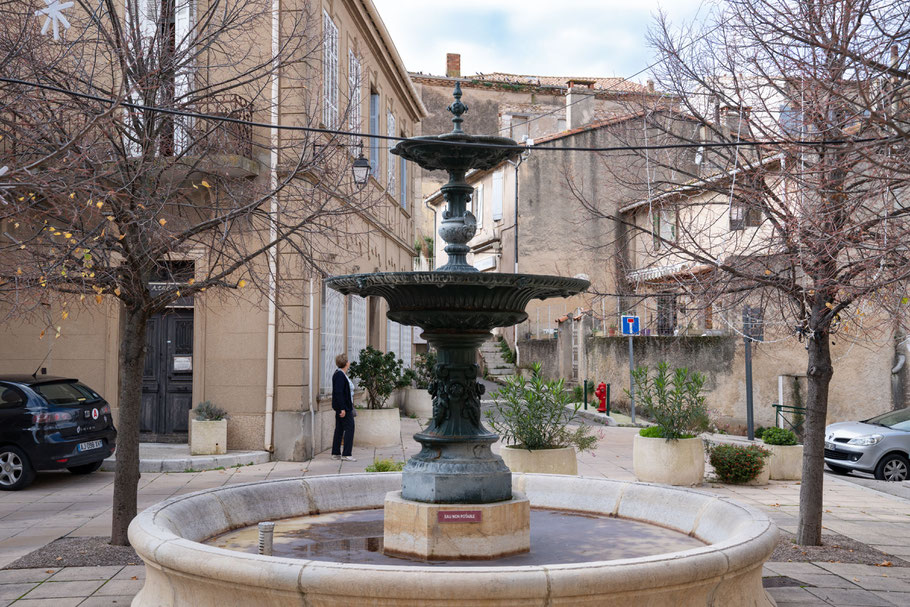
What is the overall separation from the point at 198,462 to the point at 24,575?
6.31 metres

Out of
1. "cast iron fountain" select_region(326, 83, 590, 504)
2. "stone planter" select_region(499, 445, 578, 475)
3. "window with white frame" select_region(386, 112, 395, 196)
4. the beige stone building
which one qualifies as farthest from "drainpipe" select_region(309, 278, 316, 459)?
"cast iron fountain" select_region(326, 83, 590, 504)

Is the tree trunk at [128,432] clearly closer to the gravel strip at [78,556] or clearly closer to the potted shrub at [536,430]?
the gravel strip at [78,556]

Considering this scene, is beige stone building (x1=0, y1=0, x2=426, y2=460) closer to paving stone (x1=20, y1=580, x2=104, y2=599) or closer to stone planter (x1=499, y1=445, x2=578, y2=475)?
stone planter (x1=499, y1=445, x2=578, y2=475)

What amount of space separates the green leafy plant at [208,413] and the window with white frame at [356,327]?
13.5ft

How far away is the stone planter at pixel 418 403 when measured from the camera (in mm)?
22822

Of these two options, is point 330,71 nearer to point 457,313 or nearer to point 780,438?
Result: point 780,438

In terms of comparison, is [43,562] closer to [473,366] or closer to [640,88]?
[473,366]

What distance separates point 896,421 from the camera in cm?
1523

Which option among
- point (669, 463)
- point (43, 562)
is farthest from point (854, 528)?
point (43, 562)

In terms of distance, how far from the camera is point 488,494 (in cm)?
601

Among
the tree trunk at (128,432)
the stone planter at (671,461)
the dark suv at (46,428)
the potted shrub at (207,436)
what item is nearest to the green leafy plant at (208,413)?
the potted shrub at (207,436)

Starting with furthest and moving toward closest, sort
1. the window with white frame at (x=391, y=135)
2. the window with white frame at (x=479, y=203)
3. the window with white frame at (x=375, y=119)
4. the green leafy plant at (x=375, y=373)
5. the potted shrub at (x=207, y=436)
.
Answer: the window with white frame at (x=479, y=203), the window with white frame at (x=391, y=135), the window with white frame at (x=375, y=119), the green leafy plant at (x=375, y=373), the potted shrub at (x=207, y=436)

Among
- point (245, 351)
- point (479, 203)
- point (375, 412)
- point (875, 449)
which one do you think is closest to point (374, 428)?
point (375, 412)

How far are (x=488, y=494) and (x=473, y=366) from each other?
36.6 inches
